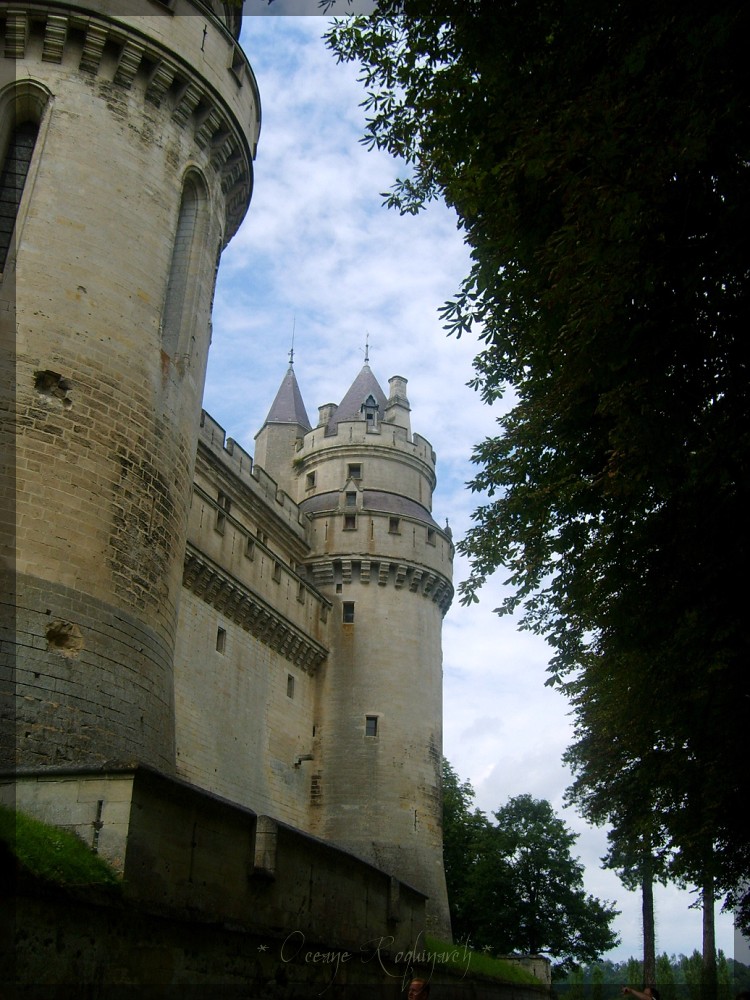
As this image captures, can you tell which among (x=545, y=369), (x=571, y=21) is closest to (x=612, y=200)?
(x=571, y=21)

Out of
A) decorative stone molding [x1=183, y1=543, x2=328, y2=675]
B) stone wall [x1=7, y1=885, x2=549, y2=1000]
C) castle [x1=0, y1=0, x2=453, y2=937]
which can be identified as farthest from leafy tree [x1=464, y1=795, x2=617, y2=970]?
stone wall [x1=7, y1=885, x2=549, y2=1000]

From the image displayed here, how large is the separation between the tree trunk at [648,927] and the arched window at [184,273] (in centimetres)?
1846

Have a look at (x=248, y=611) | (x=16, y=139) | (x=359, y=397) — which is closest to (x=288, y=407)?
(x=359, y=397)

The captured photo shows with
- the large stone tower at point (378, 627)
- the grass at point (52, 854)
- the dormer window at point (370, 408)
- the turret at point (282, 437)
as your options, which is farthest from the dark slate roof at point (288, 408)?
the grass at point (52, 854)

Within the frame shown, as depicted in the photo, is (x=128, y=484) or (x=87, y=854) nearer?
(x=87, y=854)

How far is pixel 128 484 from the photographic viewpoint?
12938 millimetres

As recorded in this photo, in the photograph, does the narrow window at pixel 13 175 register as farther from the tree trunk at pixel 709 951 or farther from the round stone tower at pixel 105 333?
the tree trunk at pixel 709 951

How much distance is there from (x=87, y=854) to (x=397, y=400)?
1124 inches

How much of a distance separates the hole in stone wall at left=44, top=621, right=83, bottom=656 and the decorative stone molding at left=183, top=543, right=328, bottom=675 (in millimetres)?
9744

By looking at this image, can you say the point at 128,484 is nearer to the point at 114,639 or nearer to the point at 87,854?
the point at 114,639

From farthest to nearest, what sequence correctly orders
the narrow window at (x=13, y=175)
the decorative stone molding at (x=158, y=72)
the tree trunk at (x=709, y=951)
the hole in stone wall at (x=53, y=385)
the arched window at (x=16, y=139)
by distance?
the tree trunk at (x=709, y=951) → the decorative stone molding at (x=158, y=72) → the arched window at (x=16, y=139) → the narrow window at (x=13, y=175) → the hole in stone wall at (x=53, y=385)

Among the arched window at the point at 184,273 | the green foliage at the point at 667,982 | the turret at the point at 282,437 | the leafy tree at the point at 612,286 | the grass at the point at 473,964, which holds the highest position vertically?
the turret at the point at 282,437

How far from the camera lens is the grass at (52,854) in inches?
295

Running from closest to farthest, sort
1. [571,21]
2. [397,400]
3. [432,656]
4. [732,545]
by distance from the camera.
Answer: [571,21] < [732,545] < [432,656] < [397,400]
